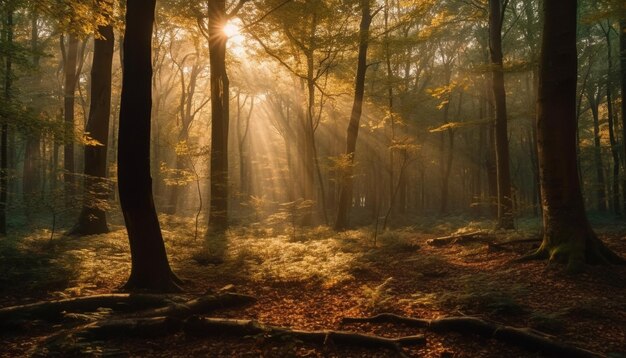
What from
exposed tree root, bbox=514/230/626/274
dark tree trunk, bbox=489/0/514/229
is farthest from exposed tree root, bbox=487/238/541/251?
dark tree trunk, bbox=489/0/514/229

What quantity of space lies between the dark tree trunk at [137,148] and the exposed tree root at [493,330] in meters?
3.84

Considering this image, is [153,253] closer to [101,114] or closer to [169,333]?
[169,333]

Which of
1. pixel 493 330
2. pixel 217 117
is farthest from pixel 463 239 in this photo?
pixel 217 117

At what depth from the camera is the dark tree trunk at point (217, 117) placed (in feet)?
47.2

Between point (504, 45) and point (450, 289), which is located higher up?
point (504, 45)

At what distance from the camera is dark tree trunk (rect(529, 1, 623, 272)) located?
7797mm

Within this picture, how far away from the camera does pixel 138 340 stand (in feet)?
16.2

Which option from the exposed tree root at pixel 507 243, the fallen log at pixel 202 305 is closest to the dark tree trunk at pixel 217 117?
the fallen log at pixel 202 305

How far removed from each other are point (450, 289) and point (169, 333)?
4.97m

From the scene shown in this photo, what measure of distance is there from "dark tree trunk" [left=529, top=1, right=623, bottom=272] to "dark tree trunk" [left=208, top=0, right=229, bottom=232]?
10191mm

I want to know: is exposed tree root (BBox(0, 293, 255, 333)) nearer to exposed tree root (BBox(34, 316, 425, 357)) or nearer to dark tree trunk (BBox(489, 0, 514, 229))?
exposed tree root (BBox(34, 316, 425, 357))

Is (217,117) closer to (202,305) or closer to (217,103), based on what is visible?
(217,103)

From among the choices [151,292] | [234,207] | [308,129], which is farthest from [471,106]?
[151,292]

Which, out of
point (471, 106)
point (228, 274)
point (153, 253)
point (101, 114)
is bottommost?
point (228, 274)
